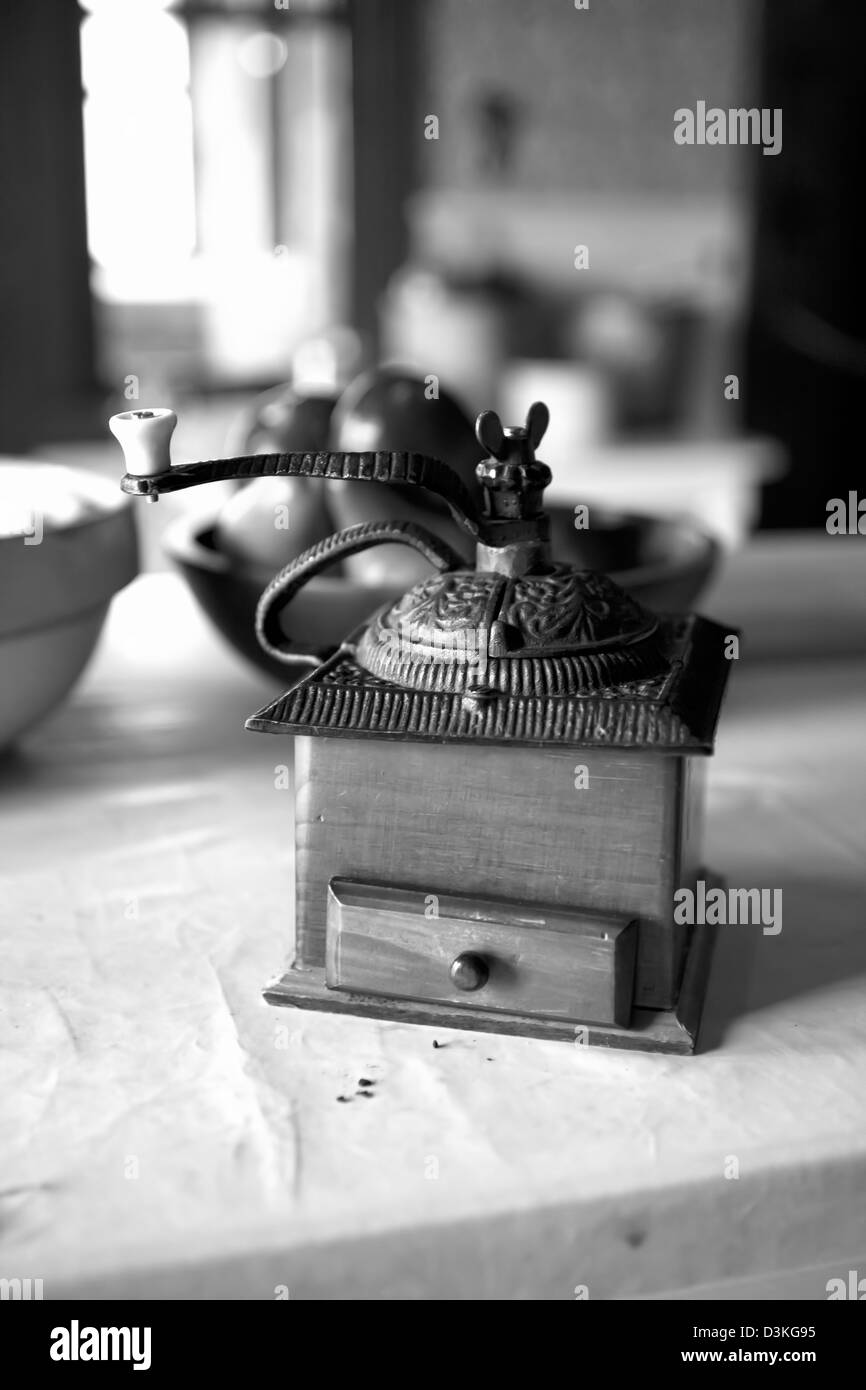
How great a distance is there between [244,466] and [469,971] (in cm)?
26

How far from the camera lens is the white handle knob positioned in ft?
2.09

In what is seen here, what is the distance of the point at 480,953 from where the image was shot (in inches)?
26.7

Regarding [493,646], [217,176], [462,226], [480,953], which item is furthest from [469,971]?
[462,226]

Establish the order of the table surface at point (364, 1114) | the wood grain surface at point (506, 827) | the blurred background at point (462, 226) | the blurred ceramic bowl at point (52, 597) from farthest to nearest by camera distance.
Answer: the blurred background at point (462, 226), the blurred ceramic bowl at point (52, 597), the wood grain surface at point (506, 827), the table surface at point (364, 1114)

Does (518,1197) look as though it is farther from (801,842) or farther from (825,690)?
(825,690)

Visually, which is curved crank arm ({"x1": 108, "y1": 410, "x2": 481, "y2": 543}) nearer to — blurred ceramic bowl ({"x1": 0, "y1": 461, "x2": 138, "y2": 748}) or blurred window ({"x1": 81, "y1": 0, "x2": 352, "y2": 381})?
blurred ceramic bowl ({"x1": 0, "y1": 461, "x2": 138, "y2": 748})

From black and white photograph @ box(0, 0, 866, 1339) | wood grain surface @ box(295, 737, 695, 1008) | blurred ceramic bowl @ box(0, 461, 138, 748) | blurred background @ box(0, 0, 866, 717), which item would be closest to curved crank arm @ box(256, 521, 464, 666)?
black and white photograph @ box(0, 0, 866, 1339)

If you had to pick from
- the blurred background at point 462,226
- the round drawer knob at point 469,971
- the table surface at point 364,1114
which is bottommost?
the table surface at point 364,1114

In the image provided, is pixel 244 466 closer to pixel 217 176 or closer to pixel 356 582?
pixel 356 582

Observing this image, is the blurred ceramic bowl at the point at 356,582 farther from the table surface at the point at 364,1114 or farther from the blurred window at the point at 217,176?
the blurred window at the point at 217,176

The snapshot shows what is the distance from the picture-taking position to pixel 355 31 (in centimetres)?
401

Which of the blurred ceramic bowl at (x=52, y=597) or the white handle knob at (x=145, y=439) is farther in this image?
the blurred ceramic bowl at (x=52, y=597)

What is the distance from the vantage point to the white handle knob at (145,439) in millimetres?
637

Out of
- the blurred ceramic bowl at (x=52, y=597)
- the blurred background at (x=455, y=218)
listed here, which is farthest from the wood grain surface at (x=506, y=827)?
the blurred background at (x=455, y=218)
